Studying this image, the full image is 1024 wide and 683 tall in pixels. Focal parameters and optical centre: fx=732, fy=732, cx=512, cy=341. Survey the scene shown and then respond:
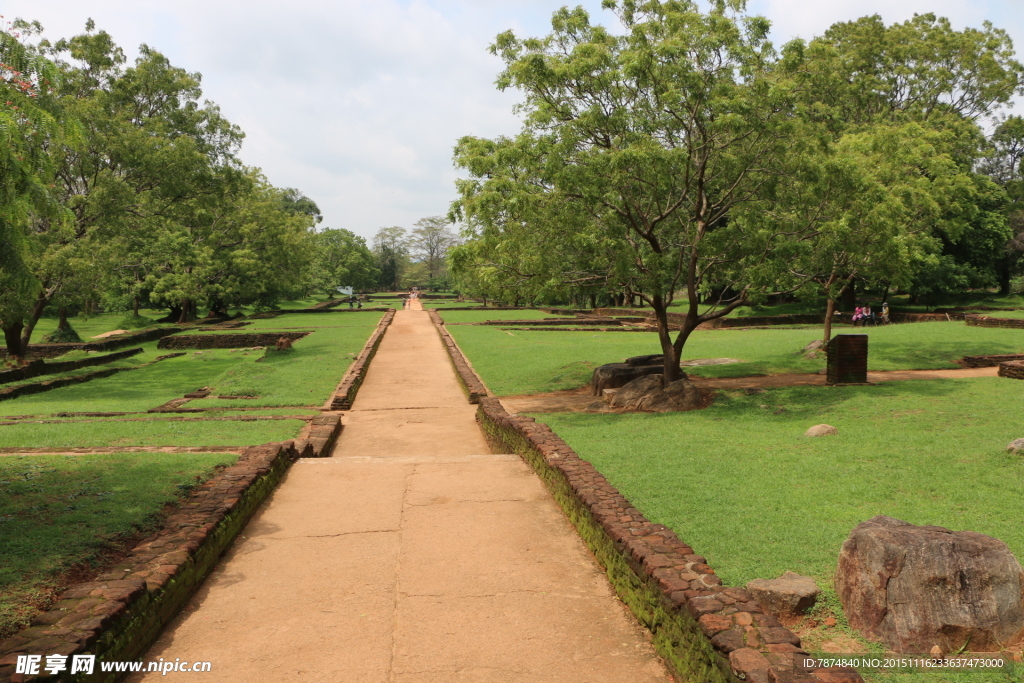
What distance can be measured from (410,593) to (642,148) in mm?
8591

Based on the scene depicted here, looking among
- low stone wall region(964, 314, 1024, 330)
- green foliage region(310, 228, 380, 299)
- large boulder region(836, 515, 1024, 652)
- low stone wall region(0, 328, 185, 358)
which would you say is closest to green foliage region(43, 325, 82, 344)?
low stone wall region(0, 328, 185, 358)

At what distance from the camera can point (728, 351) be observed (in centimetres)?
1991

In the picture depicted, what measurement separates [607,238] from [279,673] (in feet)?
30.0

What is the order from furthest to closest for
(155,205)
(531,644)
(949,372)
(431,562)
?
(155,205) < (949,372) < (431,562) < (531,644)

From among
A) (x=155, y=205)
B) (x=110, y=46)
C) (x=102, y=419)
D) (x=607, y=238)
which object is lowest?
(x=102, y=419)

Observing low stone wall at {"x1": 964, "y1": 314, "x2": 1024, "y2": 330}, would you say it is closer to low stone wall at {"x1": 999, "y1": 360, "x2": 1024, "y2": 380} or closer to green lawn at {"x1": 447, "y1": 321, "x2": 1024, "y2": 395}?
green lawn at {"x1": 447, "y1": 321, "x2": 1024, "y2": 395}

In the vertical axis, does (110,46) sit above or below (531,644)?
above

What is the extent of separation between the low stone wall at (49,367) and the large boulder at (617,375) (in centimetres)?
1323

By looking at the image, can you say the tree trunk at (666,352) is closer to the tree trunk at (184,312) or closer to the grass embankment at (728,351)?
the grass embankment at (728,351)

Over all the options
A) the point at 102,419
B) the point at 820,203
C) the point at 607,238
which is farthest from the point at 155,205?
the point at 820,203

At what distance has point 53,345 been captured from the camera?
2328 centimetres

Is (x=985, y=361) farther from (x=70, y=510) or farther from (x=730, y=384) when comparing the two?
(x=70, y=510)

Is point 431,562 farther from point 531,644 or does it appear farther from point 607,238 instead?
point 607,238

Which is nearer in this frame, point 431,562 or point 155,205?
point 431,562
